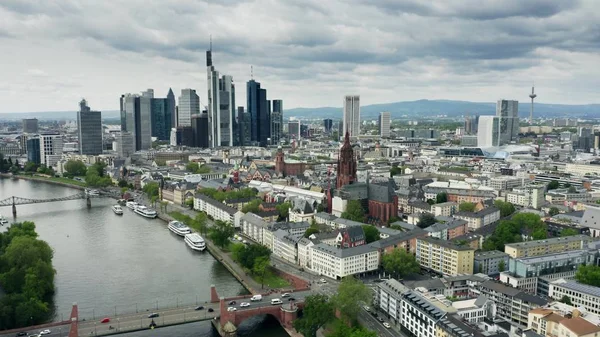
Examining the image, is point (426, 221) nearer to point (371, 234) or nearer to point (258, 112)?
point (371, 234)

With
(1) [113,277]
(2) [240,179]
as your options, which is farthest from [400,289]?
(2) [240,179]

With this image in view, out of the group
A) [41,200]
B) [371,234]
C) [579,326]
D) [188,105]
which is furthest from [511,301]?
[188,105]

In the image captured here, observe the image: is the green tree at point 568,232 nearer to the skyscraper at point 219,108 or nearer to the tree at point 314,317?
the tree at point 314,317

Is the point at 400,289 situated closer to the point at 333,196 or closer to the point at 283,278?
the point at 283,278

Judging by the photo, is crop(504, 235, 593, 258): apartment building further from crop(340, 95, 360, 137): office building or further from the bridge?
crop(340, 95, 360, 137): office building

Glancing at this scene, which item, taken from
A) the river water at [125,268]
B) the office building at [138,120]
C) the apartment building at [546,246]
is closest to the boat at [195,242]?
the river water at [125,268]
